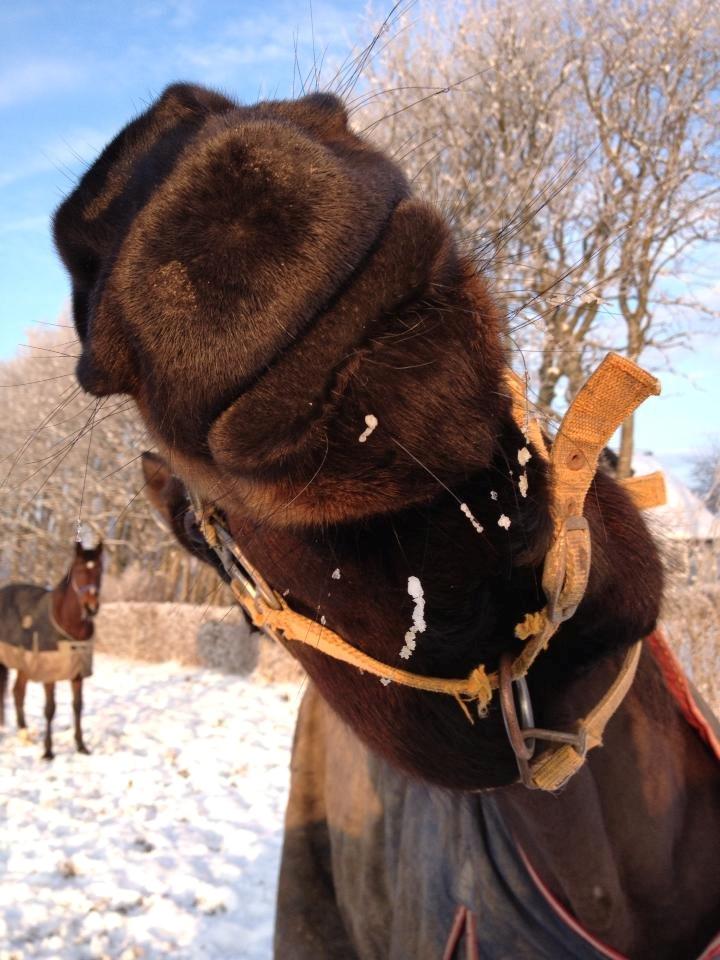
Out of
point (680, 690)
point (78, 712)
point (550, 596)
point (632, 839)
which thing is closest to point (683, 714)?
point (680, 690)

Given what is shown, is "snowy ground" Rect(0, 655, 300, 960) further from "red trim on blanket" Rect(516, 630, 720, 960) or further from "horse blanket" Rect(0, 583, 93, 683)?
"red trim on blanket" Rect(516, 630, 720, 960)

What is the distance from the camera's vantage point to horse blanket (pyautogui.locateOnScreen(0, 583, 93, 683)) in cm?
773

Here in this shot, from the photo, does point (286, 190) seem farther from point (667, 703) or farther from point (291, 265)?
point (667, 703)

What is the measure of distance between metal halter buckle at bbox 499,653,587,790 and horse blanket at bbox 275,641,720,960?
0.22 m

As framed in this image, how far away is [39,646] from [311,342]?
8.18m

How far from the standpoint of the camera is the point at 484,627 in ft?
3.20

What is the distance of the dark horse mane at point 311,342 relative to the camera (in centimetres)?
71

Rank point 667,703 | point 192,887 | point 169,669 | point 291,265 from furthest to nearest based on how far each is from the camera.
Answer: point 169,669 < point 192,887 < point 667,703 < point 291,265

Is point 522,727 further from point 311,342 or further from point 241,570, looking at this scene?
point 311,342

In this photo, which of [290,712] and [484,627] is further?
[290,712]

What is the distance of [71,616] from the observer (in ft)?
26.2

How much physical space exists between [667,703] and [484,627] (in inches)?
29.4

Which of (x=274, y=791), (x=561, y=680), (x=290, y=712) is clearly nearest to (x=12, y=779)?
(x=274, y=791)

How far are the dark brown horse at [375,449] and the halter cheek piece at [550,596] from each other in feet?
0.05
